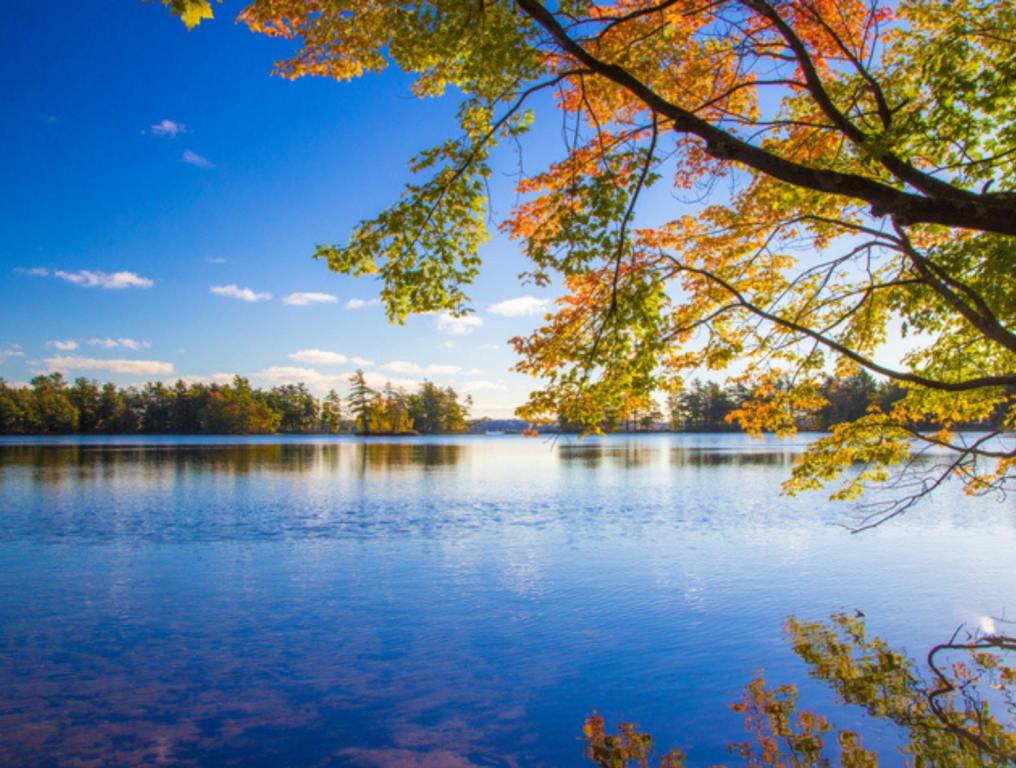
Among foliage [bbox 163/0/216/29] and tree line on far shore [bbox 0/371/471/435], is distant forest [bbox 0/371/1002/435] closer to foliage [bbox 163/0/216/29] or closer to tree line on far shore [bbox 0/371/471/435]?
tree line on far shore [bbox 0/371/471/435]

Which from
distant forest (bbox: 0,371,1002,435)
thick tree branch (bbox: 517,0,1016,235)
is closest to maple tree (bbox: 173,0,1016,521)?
thick tree branch (bbox: 517,0,1016,235)

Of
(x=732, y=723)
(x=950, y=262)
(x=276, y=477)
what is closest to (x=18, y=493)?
(x=276, y=477)

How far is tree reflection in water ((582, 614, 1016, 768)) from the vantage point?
199 inches

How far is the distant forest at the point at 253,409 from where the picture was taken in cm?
10381

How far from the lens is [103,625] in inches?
328

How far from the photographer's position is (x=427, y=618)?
28.9ft

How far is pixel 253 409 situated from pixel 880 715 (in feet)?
389

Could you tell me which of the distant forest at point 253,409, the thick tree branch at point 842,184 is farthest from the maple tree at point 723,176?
the distant forest at point 253,409

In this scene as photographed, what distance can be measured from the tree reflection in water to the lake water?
20cm

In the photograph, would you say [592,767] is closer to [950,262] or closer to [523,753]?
[523,753]

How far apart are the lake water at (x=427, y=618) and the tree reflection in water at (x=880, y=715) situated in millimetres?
205

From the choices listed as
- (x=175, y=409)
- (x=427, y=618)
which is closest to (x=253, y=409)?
(x=175, y=409)

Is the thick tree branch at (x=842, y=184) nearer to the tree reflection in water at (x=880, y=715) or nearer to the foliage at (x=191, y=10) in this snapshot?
the foliage at (x=191, y=10)

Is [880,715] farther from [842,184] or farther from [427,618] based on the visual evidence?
[427,618]
